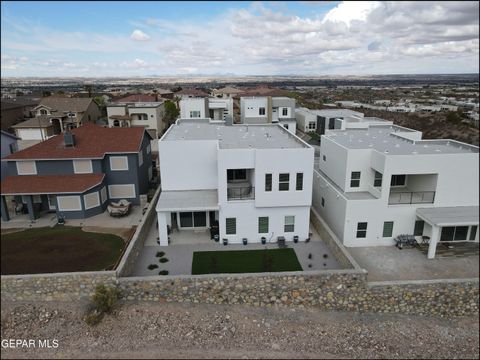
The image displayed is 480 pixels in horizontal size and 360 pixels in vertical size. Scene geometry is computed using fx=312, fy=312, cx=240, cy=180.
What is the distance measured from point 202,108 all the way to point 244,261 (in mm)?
30674

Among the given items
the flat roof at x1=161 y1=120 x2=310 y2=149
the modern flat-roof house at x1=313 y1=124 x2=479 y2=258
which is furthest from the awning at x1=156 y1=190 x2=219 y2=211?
the modern flat-roof house at x1=313 y1=124 x2=479 y2=258

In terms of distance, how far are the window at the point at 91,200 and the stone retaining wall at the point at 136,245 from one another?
11.4 feet

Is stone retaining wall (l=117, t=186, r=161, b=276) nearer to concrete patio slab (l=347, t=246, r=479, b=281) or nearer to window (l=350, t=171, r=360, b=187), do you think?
concrete patio slab (l=347, t=246, r=479, b=281)

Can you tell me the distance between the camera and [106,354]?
41.2 feet

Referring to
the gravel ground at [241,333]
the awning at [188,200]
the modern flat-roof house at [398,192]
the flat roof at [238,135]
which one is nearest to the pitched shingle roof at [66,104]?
the flat roof at [238,135]

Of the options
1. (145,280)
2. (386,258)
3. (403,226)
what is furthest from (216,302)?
(403,226)

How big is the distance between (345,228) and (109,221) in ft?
49.1

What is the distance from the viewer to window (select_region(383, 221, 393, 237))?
17.8m

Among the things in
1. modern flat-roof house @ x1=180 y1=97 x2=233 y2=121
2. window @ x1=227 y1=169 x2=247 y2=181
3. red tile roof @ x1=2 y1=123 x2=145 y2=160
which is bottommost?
window @ x1=227 y1=169 x2=247 y2=181

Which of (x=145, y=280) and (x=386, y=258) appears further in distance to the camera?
(x=386, y=258)

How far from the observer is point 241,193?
61.7 ft

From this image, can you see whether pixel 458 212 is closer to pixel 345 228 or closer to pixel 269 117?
pixel 345 228

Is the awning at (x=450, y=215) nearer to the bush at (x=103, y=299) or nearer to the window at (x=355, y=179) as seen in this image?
the window at (x=355, y=179)

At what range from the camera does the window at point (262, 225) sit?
18.7 metres
